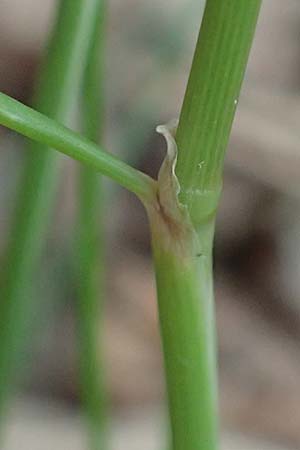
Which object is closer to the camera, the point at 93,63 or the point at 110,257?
the point at 93,63

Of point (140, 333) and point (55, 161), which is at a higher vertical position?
point (55, 161)

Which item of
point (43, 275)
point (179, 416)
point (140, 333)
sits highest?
point (179, 416)

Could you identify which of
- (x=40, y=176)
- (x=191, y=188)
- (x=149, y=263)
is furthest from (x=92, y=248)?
(x=149, y=263)

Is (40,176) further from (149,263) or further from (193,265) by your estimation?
(149,263)

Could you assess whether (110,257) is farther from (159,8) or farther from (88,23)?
(88,23)

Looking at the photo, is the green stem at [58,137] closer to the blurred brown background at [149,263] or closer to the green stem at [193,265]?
the green stem at [193,265]

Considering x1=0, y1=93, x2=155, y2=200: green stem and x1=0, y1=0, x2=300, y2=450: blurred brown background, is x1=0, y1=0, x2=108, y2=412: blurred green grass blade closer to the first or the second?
x1=0, y1=93, x2=155, y2=200: green stem

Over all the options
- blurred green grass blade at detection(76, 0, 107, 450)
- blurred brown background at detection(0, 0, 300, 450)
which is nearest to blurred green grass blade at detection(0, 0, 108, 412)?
blurred green grass blade at detection(76, 0, 107, 450)

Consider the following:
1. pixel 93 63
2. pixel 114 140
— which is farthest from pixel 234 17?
pixel 114 140
